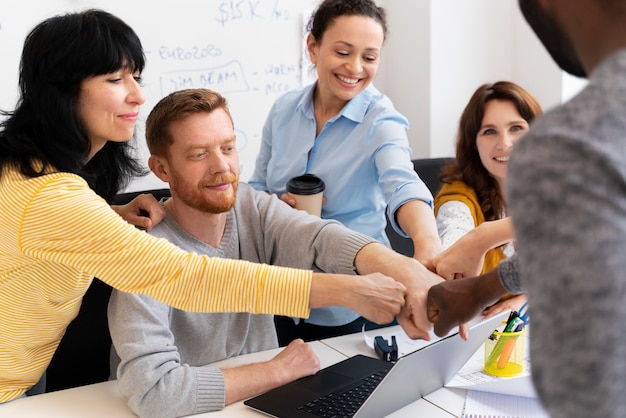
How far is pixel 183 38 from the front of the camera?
2.88 m

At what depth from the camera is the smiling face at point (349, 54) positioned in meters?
2.07

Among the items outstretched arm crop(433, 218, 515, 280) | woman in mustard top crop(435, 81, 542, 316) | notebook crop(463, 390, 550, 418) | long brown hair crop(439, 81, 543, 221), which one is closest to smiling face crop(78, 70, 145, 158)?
outstretched arm crop(433, 218, 515, 280)

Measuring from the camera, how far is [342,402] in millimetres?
1411

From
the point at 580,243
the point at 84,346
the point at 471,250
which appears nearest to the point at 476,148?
the point at 471,250

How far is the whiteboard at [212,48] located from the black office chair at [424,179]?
687 mm

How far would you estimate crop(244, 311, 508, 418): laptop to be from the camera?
4.25ft

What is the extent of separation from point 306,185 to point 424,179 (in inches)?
36.3

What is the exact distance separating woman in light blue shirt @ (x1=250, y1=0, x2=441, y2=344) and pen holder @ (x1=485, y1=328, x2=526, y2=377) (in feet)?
1.47

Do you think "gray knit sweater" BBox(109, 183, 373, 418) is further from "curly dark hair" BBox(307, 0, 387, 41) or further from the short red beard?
"curly dark hair" BBox(307, 0, 387, 41)

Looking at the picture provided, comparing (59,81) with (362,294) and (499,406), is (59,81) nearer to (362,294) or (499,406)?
(362,294)

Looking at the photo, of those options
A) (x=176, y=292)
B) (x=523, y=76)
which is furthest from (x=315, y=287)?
(x=523, y=76)

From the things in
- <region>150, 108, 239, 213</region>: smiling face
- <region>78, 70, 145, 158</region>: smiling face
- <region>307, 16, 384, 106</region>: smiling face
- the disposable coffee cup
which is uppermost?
<region>307, 16, 384, 106</region>: smiling face

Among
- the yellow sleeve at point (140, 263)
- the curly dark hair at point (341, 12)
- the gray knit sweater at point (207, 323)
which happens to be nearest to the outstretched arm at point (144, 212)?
the gray knit sweater at point (207, 323)

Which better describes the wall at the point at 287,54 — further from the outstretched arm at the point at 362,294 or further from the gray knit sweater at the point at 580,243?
the gray knit sweater at the point at 580,243
